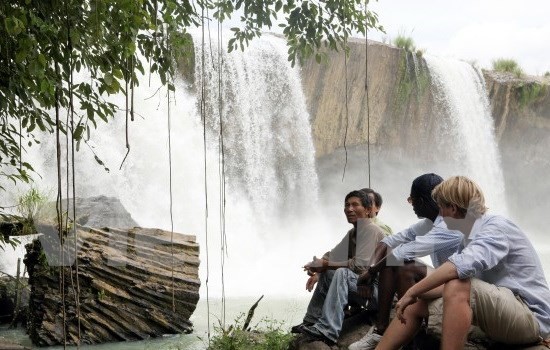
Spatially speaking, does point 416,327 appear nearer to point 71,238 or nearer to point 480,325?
point 480,325

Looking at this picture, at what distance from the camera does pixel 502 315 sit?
3055 mm

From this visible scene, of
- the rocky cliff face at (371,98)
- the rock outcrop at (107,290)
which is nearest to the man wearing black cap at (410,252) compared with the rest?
the rock outcrop at (107,290)

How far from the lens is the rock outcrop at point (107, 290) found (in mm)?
6062

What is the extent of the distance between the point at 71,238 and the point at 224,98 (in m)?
7.43

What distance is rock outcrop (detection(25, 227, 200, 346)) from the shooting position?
606 cm

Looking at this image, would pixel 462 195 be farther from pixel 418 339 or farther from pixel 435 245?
pixel 418 339

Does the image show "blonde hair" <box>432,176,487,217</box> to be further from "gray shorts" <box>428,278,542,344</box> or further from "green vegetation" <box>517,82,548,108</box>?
"green vegetation" <box>517,82,548,108</box>

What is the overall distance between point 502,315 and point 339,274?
45.5 inches

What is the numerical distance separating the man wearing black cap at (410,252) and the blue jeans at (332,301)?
14 cm

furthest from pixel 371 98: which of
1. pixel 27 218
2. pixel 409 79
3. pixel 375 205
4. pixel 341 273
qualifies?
pixel 341 273

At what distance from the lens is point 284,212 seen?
14625 mm

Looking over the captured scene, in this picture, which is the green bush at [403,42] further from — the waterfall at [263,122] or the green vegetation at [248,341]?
the green vegetation at [248,341]

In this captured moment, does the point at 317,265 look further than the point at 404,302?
Yes

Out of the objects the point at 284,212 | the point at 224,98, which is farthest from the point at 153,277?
the point at 284,212
